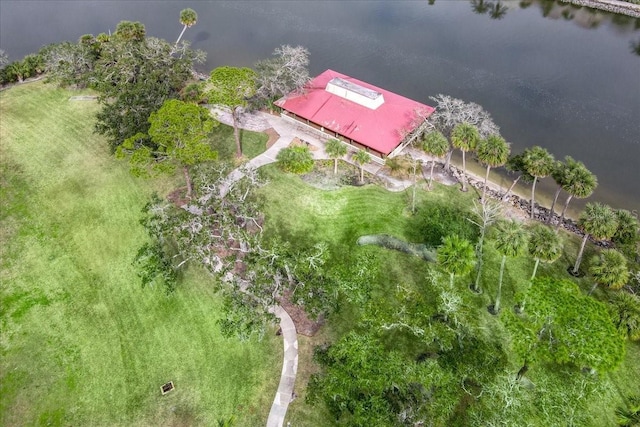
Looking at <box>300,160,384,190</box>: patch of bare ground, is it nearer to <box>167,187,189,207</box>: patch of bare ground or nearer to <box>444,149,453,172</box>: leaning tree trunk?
<box>444,149,453,172</box>: leaning tree trunk

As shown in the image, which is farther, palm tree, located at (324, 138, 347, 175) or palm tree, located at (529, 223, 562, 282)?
palm tree, located at (324, 138, 347, 175)

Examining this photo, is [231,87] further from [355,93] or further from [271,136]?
[355,93]

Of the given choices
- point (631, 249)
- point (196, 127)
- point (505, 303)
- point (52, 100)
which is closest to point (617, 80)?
point (631, 249)

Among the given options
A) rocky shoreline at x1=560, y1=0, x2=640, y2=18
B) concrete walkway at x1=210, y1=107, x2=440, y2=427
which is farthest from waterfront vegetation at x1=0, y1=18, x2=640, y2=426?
rocky shoreline at x1=560, y1=0, x2=640, y2=18

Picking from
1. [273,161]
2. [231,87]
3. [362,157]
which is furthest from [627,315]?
[231,87]

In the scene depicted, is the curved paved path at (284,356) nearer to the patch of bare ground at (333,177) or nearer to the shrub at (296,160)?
the shrub at (296,160)
